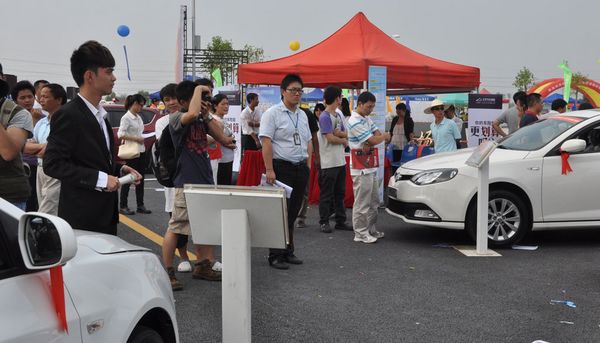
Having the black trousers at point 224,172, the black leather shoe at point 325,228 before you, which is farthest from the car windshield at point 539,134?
the black trousers at point 224,172

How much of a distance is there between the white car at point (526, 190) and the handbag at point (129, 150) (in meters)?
4.22

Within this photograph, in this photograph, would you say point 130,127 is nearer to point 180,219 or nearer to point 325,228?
point 325,228

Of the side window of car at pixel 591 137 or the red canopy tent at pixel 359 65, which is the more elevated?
the red canopy tent at pixel 359 65

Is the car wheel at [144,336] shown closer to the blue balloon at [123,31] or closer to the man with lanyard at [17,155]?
the man with lanyard at [17,155]

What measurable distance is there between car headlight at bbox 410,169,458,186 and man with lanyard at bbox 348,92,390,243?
53 cm

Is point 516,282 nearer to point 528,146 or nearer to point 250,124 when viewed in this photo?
point 528,146

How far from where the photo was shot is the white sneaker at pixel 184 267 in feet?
19.5

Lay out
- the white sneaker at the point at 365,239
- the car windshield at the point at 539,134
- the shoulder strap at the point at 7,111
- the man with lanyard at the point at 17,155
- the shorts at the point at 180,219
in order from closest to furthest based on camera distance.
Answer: the man with lanyard at the point at 17,155
the shoulder strap at the point at 7,111
the shorts at the point at 180,219
the car windshield at the point at 539,134
the white sneaker at the point at 365,239

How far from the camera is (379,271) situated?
243 inches

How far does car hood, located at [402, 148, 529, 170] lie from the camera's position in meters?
7.24

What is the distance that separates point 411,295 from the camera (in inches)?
210

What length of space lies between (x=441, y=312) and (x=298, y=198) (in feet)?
6.25

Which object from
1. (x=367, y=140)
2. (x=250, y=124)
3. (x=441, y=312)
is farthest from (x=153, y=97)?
(x=441, y=312)

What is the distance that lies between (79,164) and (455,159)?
5.11 metres
